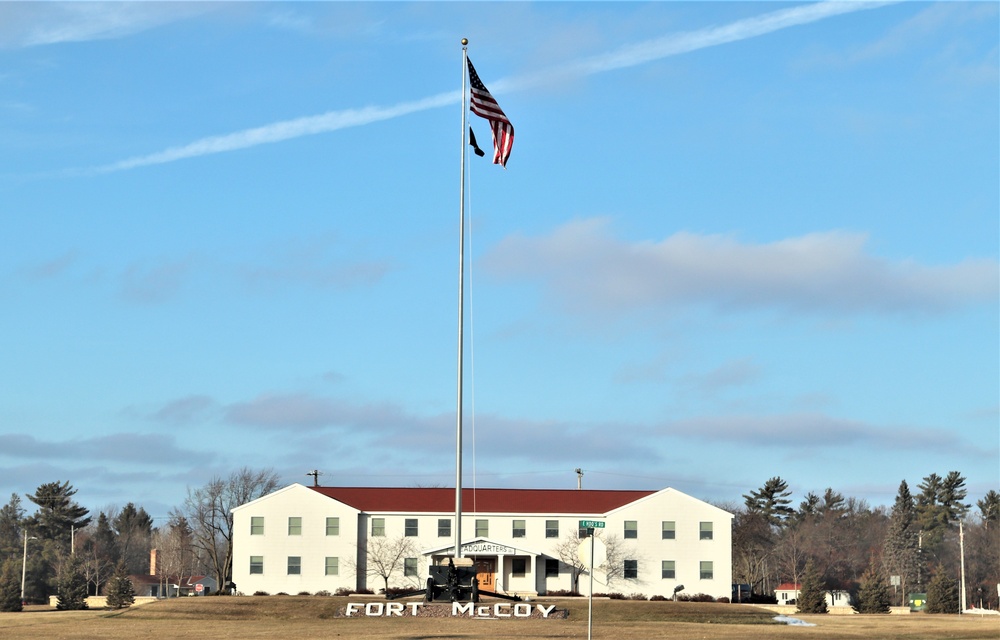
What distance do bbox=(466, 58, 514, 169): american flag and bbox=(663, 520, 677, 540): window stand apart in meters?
43.3

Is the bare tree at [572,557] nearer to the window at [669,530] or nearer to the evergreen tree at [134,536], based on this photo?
the window at [669,530]

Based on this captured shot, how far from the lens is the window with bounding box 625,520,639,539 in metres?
81.2

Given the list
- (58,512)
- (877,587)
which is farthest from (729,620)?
(58,512)

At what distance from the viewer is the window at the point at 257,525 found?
80688 mm

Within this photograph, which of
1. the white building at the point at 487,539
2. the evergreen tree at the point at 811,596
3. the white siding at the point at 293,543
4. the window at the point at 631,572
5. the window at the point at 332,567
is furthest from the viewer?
the window at the point at 631,572

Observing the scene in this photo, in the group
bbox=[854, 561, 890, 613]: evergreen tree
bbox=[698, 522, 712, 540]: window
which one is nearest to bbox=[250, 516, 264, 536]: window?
bbox=[698, 522, 712, 540]: window

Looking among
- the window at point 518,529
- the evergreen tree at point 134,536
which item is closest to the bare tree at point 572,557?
the window at point 518,529

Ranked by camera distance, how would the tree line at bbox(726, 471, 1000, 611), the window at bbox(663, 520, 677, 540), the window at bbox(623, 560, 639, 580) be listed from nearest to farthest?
1. the window at bbox(623, 560, 639, 580)
2. the window at bbox(663, 520, 677, 540)
3. the tree line at bbox(726, 471, 1000, 611)

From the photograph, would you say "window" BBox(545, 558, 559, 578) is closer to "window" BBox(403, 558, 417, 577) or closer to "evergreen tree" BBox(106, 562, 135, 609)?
"window" BBox(403, 558, 417, 577)

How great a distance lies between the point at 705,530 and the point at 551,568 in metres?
10.4

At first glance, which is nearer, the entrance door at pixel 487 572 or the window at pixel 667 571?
the entrance door at pixel 487 572

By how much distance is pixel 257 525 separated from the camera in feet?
265

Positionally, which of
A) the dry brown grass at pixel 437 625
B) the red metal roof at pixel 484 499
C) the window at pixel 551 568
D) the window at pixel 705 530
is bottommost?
the dry brown grass at pixel 437 625

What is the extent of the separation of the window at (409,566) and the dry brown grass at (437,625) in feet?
82.4
